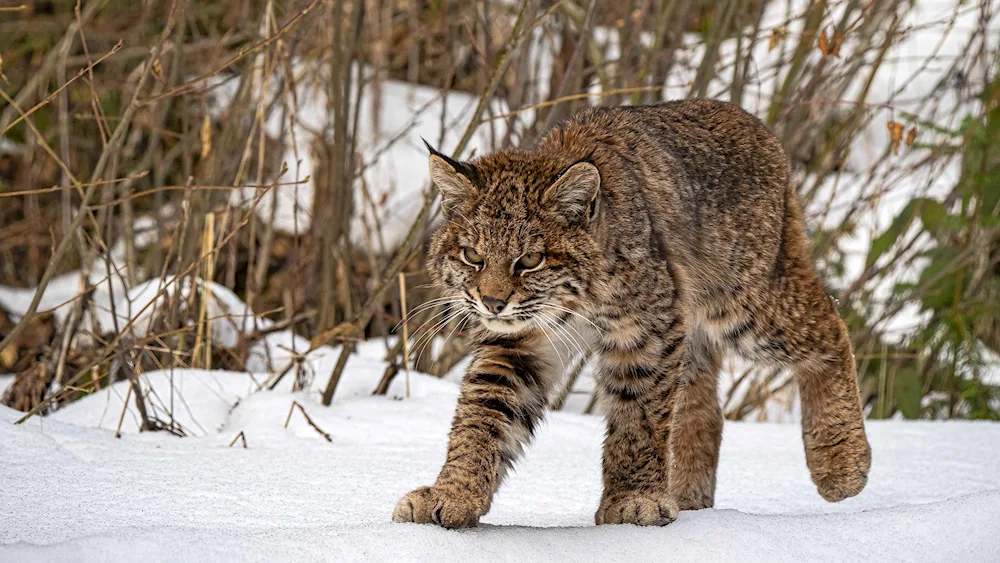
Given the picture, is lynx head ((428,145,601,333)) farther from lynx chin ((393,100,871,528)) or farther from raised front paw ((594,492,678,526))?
raised front paw ((594,492,678,526))

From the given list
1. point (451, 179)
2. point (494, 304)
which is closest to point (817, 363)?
point (494, 304)

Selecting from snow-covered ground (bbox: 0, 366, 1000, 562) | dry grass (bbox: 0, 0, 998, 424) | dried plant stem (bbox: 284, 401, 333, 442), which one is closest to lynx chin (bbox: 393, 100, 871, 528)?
snow-covered ground (bbox: 0, 366, 1000, 562)

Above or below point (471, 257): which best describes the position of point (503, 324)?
below

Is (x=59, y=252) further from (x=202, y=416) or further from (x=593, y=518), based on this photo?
(x=593, y=518)

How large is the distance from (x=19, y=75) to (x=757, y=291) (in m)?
7.35

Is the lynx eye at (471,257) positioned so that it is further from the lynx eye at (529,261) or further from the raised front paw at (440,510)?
the raised front paw at (440,510)

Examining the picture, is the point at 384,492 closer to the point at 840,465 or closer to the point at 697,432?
the point at 697,432

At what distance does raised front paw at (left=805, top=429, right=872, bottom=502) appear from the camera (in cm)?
366

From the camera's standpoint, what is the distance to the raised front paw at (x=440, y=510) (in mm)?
2869

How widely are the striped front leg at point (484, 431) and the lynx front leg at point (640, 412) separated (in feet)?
0.84

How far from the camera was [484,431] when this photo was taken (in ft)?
10.2

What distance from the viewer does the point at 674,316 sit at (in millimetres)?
3207

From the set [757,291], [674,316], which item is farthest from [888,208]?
[674,316]

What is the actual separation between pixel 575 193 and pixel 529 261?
24 cm
